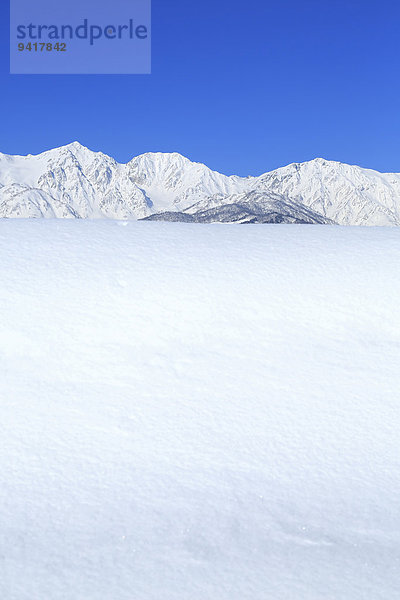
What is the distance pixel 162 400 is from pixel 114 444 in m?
0.50

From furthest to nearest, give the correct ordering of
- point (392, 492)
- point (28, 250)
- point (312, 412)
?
point (28, 250)
point (312, 412)
point (392, 492)

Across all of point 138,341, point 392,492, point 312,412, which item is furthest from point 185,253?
point 392,492

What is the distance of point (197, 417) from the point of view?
386 cm

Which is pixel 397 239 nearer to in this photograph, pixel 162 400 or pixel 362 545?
pixel 162 400

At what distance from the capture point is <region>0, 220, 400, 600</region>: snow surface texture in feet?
9.30

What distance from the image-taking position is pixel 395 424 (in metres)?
3.84

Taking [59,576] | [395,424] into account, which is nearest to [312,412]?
[395,424]

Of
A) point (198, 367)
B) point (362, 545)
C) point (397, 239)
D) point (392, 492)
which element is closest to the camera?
point (362, 545)

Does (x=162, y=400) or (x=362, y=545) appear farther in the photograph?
(x=162, y=400)

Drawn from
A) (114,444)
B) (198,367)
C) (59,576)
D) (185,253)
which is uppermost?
(185,253)

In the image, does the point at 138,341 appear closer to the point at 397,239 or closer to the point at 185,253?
the point at 185,253

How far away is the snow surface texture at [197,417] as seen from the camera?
112 inches

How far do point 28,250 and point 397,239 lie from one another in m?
4.11

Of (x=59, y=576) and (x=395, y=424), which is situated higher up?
(x=395, y=424)
